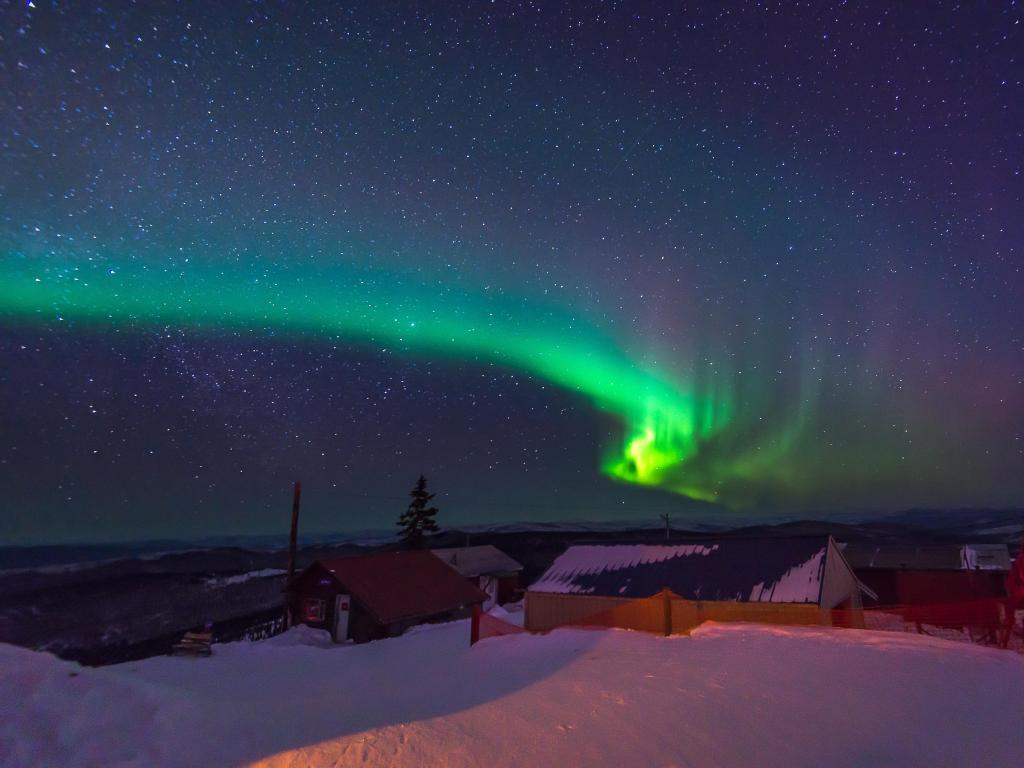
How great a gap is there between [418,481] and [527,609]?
4927cm

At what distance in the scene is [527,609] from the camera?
29.1 meters

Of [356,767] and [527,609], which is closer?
[356,767]

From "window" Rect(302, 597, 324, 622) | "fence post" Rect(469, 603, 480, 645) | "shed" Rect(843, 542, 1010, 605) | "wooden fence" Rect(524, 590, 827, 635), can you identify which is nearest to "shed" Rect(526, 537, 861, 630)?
"wooden fence" Rect(524, 590, 827, 635)

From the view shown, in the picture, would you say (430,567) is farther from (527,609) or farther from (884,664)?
(884,664)

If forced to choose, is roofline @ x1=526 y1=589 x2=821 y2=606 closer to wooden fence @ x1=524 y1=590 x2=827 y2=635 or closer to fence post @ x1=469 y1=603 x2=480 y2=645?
wooden fence @ x1=524 y1=590 x2=827 y2=635

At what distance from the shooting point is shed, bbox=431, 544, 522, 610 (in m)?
48.9

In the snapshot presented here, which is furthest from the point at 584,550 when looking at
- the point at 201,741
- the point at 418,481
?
the point at 418,481

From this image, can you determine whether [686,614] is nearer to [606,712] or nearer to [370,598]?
[606,712]

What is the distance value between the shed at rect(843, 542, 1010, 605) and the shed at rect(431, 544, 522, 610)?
85.4ft

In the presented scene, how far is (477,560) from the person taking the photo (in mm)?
51625

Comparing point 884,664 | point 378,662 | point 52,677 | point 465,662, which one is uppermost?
point 884,664

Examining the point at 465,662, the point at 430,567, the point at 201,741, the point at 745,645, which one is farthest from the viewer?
the point at 430,567

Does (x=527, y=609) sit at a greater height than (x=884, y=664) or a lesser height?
lesser

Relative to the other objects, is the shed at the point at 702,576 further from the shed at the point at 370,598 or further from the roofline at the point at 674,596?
the shed at the point at 370,598
